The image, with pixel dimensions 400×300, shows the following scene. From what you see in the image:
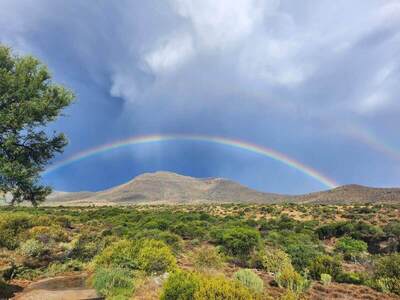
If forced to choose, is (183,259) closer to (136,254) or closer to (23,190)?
(136,254)

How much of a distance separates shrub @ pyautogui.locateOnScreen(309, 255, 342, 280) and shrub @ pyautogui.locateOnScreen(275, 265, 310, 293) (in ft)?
8.73

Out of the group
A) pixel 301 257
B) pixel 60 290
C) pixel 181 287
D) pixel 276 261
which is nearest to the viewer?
pixel 181 287

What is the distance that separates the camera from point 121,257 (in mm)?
15234

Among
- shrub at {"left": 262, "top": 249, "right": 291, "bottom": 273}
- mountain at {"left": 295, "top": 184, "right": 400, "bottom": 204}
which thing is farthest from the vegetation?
mountain at {"left": 295, "top": 184, "right": 400, "bottom": 204}

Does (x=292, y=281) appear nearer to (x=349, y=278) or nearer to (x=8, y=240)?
(x=349, y=278)

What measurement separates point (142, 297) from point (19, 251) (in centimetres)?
1359

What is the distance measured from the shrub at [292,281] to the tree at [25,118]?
1331 centimetres

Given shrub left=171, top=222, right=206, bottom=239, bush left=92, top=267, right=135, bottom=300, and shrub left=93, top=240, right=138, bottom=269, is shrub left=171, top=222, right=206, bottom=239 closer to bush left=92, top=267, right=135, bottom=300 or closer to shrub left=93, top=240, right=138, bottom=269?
shrub left=93, top=240, right=138, bottom=269

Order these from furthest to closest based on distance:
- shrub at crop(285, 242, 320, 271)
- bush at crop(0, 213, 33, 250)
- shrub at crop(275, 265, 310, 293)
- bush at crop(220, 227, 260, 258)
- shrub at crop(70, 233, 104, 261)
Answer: bush at crop(0, 213, 33, 250) → bush at crop(220, 227, 260, 258) → shrub at crop(70, 233, 104, 261) → shrub at crop(285, 242, 320, 271) → shrub at crop(275, 265, 310, 293)

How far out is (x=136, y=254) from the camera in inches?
602

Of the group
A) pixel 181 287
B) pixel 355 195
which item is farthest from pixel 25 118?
pixel 355 195

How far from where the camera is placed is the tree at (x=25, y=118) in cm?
1827

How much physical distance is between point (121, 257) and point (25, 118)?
9226mm

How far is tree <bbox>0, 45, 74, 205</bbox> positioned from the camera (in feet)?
59.9
